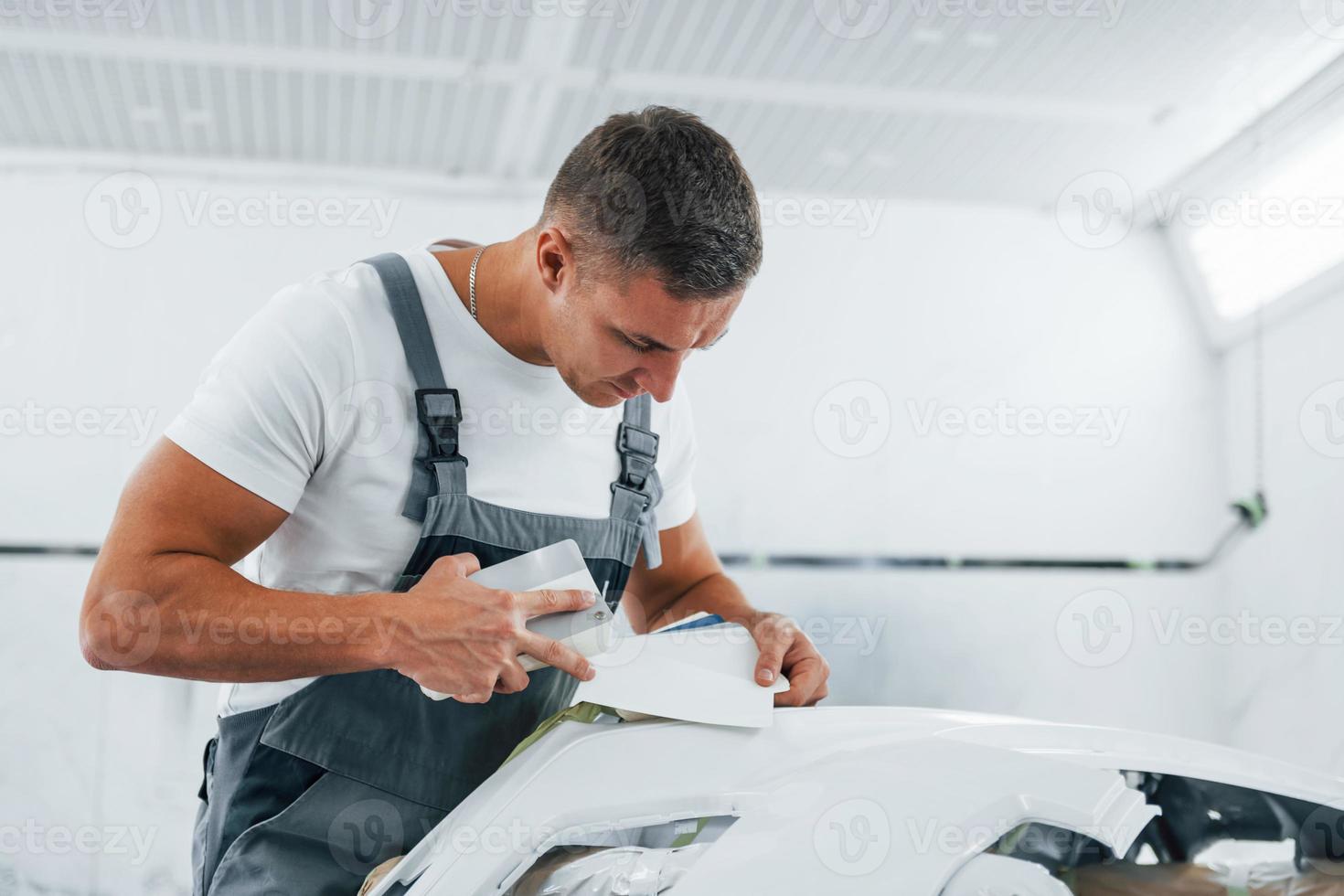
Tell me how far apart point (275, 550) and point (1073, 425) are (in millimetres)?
2507

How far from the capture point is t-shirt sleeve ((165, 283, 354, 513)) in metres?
0.98

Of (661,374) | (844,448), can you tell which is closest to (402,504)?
(661,374)

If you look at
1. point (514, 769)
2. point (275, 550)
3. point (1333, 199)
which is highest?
point (1333, 199)

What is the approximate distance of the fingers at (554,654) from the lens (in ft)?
3.14

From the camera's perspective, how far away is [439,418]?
3.54ft

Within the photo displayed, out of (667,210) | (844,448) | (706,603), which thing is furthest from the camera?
(844,448)

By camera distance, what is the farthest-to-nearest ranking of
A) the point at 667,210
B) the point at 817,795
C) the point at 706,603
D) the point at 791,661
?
the point at 706,603, the point at 791,661, the point at 667,210, the point at 817,795

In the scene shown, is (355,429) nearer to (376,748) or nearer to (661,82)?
(376,748)

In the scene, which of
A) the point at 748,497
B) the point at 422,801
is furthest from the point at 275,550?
the point at 748,497

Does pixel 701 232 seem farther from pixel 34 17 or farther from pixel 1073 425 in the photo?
pixel 1073 425

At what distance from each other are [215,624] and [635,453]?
500mm

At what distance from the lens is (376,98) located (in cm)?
239

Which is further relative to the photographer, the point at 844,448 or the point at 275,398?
the point at 844,448

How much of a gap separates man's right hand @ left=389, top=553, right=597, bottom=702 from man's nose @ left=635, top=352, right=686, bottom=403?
273 mm
